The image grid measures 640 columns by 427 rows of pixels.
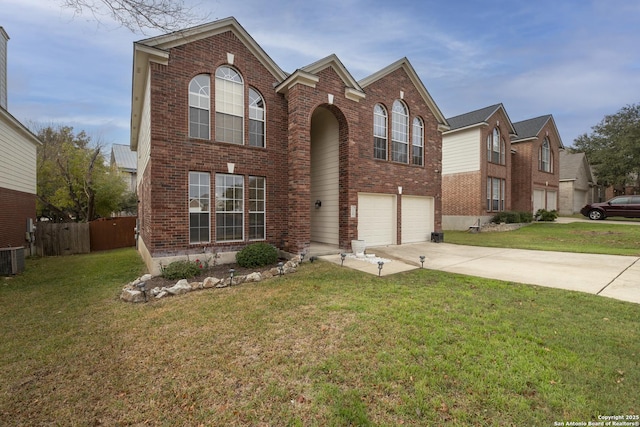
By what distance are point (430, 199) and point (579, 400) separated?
39.8 ft

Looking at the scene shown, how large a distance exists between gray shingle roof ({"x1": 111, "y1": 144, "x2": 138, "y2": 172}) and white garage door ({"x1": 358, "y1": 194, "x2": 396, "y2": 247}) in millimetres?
26580

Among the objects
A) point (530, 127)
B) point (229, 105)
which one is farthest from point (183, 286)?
point (530, 127)

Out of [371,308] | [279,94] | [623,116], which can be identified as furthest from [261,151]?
[623,116]

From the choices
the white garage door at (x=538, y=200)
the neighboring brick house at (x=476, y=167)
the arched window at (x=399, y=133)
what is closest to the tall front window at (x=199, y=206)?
the arched window at (x=399, y=133)

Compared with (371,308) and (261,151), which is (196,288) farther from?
(261,151)

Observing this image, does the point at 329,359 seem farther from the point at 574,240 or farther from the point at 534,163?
the point at 534,163

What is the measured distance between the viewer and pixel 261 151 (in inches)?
387

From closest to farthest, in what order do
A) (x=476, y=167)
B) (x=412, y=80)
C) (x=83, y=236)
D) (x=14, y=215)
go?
1. (x=14, y=215)
2. (x=412, y=80)
3. (x=83, y=236)
4. (x=476, y=167)

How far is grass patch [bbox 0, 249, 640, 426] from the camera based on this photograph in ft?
8.58

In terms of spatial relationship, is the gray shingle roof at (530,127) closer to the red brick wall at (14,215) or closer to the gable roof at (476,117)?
the gable roof at (476,117)

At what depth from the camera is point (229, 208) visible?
30.7 feet

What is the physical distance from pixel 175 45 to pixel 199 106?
175 centimetres

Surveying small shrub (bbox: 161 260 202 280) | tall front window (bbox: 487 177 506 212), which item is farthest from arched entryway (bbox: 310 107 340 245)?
tall front window (bbox: 487 177 506 212)

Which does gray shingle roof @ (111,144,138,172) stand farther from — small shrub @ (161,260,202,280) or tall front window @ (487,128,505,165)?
tall front window @ (487,128,505,165)
